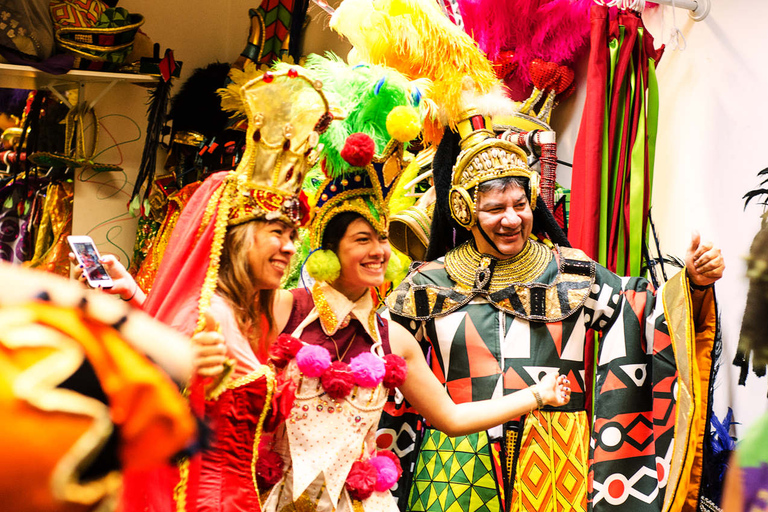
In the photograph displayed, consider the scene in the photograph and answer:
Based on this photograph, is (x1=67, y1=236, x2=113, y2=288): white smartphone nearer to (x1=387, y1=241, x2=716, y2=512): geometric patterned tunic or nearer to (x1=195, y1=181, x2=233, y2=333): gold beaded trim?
(x1=195, y1=181, x2=233, y2=333): gold beaded trim

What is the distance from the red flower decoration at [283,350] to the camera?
74.8 inches

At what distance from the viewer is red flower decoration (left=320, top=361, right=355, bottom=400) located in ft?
6.13

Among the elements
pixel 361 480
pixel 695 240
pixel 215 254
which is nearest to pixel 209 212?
pixel 215 254

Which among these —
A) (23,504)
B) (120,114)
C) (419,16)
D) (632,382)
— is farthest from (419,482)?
(120,114)

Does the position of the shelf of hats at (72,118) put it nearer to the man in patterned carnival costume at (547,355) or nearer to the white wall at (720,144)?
the man in patterned carnival costume at (547,355)

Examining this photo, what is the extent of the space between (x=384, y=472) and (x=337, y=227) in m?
0.62

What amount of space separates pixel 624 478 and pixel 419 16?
1568mm

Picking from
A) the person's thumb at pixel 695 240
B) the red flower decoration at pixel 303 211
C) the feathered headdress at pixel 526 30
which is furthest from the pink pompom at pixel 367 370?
the feathered headdress at pixel 526 30

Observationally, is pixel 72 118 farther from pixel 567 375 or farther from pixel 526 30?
pixel 567 375

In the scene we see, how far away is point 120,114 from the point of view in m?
4.09

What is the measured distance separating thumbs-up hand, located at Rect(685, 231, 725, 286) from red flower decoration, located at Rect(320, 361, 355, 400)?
1012 millimetres

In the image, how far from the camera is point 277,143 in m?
1.81

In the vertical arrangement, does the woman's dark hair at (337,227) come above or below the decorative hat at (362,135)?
below

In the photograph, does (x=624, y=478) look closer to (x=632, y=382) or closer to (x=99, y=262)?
(x=632, y=382)
